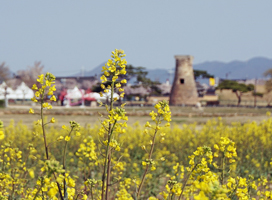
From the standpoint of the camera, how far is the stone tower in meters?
40.4

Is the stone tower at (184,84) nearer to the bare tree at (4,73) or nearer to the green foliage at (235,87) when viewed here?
the green foliage at (235,87)

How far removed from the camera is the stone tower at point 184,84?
4038cm

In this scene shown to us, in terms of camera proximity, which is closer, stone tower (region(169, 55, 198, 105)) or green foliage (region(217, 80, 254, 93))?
stone tower (region(169, 55, 198, 105))

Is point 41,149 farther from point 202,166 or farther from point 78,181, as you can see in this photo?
point 202,166

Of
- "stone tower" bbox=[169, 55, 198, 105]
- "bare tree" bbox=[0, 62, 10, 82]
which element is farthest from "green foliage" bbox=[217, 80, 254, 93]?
"bare tree" bbox=[0, 62, 10, 82]

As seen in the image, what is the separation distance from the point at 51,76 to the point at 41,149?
6001mm

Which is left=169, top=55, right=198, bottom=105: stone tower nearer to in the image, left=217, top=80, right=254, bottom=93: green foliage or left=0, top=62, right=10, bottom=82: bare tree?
left=217, top=80, right=254, bottom=93: green foliage

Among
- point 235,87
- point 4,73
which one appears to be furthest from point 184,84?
point 4,73

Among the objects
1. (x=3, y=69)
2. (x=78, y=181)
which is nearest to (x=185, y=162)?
(x=78, y=181)

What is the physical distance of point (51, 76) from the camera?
85.4 inches

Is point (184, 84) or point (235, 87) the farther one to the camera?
point (235, 87)

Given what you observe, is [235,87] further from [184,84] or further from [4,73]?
[4,73]

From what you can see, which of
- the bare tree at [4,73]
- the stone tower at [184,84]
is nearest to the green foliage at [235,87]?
the stone tower at [184,84]

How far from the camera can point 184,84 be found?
4053 centimetres
